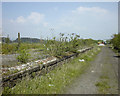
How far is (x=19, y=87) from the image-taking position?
458cm

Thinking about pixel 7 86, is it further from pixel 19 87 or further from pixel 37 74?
pixel 37 74

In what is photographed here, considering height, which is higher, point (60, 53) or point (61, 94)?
point (60, 53)

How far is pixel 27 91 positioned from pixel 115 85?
4.19 m

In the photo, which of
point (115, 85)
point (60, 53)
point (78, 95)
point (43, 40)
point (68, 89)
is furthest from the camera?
point (60, 53)

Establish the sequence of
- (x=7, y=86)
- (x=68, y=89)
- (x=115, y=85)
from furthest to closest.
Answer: (x=115, y=85)
(x=68, y=89)
(x=7, y=86)

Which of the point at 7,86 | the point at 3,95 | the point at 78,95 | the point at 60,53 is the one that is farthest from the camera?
the point at 60,53

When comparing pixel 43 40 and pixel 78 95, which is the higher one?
pixel 43 40

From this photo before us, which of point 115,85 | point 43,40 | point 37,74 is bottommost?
point 115,85

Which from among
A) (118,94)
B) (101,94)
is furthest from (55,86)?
(118,94)

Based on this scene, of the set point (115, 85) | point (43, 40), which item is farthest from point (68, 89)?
point (43, 40)

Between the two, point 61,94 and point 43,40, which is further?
point 43,40

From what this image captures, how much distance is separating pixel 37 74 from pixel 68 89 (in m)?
1.85

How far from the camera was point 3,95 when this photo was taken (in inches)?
157

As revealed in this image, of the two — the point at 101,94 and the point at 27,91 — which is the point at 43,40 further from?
the point at 101,94
